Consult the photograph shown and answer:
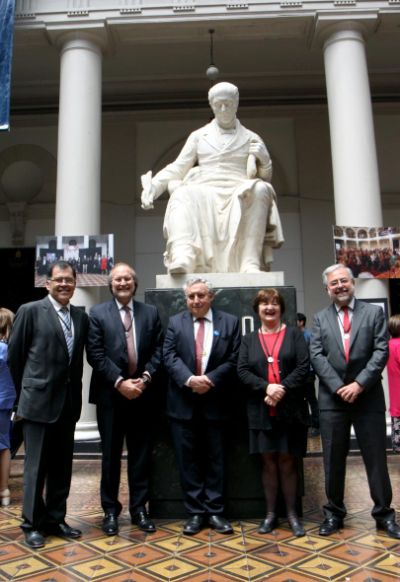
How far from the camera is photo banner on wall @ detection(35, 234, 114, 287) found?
6207 millimetres

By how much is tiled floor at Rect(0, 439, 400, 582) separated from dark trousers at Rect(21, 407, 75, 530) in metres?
0.15

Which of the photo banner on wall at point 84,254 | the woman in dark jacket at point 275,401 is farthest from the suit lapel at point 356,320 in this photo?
the photo banner on wall at point 84,254

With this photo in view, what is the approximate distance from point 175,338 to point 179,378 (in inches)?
11.1

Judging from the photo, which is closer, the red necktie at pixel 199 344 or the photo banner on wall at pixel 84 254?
the red necktie at pixel 199 344

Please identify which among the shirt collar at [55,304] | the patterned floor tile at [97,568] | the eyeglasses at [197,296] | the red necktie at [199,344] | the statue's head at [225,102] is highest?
the statue's head at [225,102]

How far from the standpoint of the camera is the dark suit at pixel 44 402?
9.75 feet

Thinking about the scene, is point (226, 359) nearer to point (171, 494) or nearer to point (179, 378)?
point (179, 378)

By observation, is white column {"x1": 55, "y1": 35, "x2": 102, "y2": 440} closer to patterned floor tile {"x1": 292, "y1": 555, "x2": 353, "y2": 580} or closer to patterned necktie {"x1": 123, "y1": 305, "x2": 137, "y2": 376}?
patterned necktie {"x1": 123, "y1": 305, "x2": 137, "y2": 376}

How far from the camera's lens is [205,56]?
9.46m

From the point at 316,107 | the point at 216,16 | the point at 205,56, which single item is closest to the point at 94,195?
the point at 216,16

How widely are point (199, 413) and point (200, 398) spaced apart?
0.09 m

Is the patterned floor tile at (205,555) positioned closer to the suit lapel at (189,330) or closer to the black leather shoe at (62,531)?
the black leather shoe at (62,531)

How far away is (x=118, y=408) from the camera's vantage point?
3.17m

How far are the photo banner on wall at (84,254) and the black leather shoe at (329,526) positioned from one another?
12.8 feet
